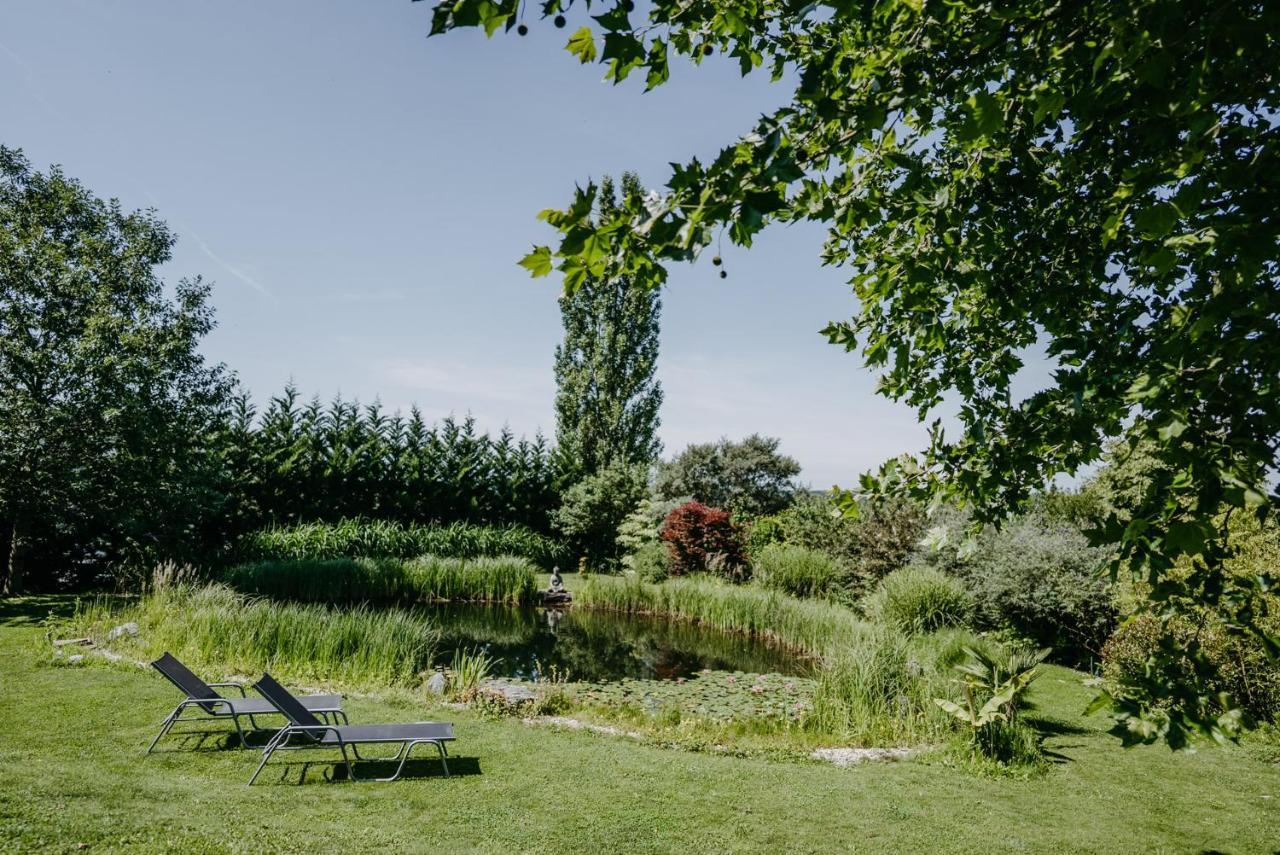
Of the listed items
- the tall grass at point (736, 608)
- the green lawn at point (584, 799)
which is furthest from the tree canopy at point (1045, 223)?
the tall grass at point (736, 608)

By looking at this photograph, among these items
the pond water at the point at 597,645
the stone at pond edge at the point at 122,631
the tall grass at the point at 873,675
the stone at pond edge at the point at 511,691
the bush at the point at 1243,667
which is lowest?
the pond water at the point at 597,645

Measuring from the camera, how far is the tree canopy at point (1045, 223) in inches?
80.5

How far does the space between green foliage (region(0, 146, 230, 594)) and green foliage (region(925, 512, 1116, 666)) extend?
13.8 m

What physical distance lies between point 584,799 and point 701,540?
13.2 metres

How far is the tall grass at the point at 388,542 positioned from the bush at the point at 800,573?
791 centimetres

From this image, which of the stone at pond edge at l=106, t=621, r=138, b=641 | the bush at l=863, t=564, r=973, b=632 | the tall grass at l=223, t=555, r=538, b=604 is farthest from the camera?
the tall grass at l=223, t=555, r=538, b=604

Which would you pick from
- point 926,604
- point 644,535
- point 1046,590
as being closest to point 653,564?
point 644,535

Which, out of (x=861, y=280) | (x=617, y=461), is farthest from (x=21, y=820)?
(x=617, y=461)

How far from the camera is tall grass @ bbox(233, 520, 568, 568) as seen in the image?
16.3 metres

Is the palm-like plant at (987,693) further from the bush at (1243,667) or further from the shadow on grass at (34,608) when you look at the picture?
the shadow on grass at (34,608)

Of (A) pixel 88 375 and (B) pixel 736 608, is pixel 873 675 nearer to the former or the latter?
(B) pixel 736 608

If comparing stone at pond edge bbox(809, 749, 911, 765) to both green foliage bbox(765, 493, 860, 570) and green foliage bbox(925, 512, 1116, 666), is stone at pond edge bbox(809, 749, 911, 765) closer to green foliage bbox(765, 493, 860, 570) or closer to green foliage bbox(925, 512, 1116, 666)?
green foliage bbox(925, 512, 1116, 666)

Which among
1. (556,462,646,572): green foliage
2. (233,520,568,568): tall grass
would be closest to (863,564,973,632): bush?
(556,462,646,572): green foliage

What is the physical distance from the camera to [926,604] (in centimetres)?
1099
